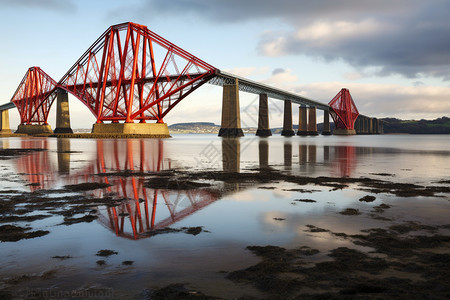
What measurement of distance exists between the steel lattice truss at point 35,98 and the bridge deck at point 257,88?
187 feet

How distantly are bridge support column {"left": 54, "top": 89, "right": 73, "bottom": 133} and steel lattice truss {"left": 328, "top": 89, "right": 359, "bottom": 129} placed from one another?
100 meters

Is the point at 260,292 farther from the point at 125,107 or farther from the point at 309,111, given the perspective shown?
the point at 309,111

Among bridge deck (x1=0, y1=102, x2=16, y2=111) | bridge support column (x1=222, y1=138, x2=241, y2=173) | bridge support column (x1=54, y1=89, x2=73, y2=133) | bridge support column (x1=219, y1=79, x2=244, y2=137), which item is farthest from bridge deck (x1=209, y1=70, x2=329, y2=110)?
bridge deck (x1=0, y1=102, x2=16, y2=111)

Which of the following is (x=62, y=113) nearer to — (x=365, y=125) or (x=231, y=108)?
(x=231, y=108)

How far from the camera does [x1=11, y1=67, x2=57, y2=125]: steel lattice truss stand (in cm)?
10743

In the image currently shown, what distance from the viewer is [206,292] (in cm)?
371

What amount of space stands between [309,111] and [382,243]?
435 ft

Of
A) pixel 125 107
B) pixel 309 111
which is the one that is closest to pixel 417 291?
pixel 125 107

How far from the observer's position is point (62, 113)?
320 ft

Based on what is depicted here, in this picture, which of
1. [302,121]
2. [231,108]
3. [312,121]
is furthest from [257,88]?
[312,121]

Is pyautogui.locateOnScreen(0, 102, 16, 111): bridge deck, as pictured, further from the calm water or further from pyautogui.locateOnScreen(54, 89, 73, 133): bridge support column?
the calm water

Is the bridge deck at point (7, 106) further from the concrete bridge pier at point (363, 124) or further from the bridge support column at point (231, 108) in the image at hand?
the concrete bridge pier at point (363, 124)

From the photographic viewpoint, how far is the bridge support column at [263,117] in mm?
97625

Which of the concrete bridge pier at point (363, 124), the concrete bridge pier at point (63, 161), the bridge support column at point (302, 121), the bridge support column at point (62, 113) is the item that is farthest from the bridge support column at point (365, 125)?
the concrete bridge pier at point (63, 161)
